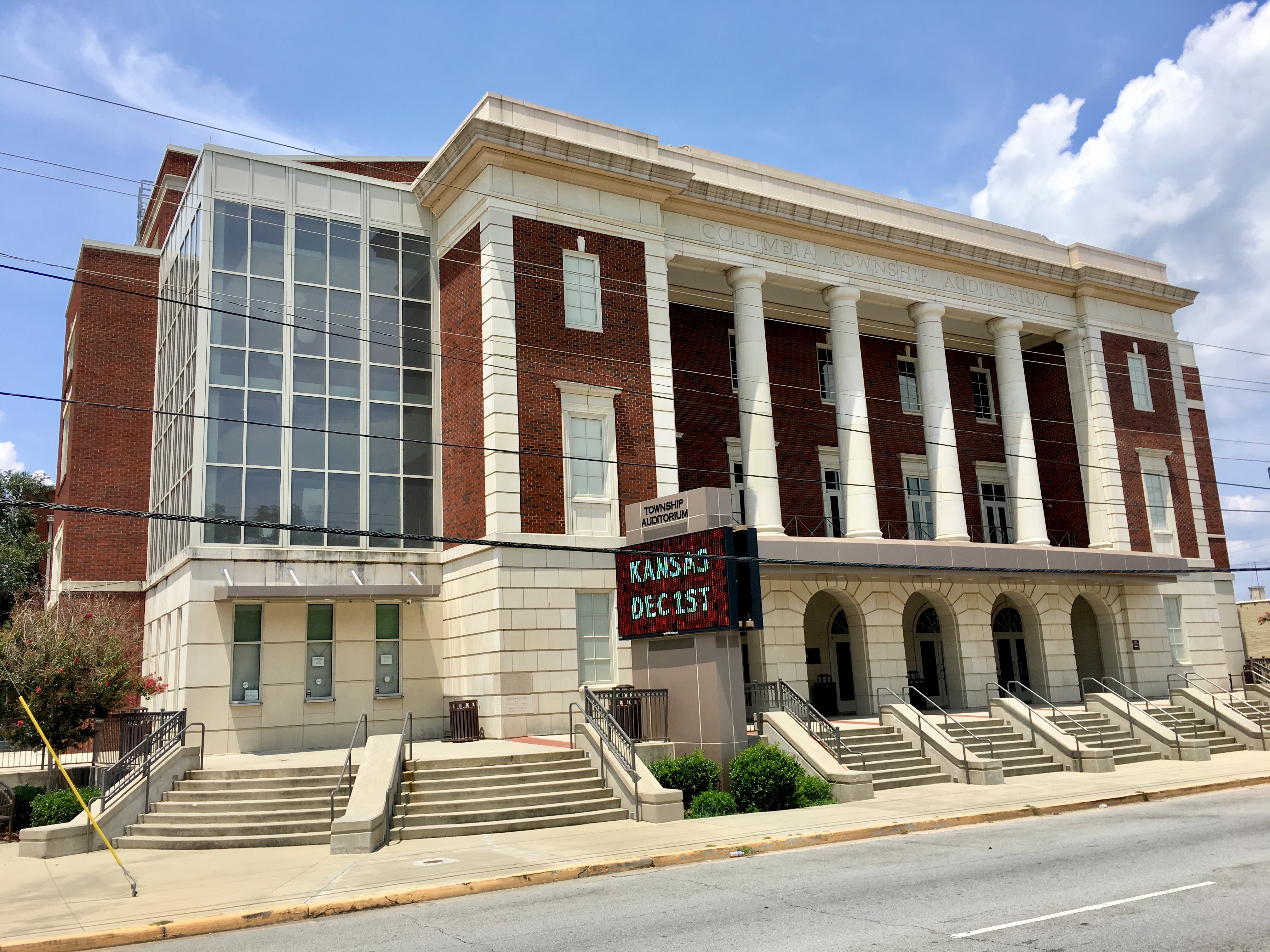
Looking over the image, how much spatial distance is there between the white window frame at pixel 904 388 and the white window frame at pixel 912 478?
395mm

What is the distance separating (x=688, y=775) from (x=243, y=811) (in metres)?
7.96

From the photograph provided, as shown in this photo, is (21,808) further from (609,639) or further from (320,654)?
(609,639)

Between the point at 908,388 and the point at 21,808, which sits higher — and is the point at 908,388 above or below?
above

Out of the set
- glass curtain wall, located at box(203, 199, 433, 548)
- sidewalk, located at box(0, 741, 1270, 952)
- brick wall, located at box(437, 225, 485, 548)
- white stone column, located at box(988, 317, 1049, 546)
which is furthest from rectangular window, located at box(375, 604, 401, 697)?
white stone column, located at box(988, 317, 1049, 546)

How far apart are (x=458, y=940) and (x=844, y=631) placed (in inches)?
1052

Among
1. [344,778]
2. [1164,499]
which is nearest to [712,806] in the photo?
[344,778]

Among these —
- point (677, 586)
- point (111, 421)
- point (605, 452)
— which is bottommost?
point (677, 586)

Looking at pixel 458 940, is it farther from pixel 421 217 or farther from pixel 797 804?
pixel 421 217

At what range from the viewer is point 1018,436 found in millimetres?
35406

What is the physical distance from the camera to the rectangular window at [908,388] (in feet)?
128

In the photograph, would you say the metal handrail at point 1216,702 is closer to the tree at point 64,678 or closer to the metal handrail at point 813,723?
the metal handrail at point 813,723

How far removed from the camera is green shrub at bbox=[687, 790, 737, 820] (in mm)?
18703

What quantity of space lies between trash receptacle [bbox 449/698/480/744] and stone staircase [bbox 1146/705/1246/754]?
1927 cm

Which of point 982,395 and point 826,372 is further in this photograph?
point 982,395
